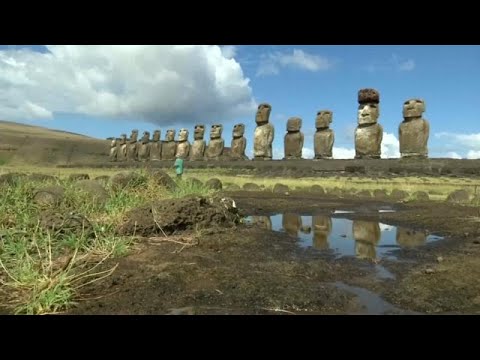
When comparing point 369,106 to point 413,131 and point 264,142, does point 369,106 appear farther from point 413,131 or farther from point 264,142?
point 264,142

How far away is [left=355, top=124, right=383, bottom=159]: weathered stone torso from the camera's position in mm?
22406

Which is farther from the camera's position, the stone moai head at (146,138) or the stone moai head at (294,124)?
the stone moai head at (146,138)

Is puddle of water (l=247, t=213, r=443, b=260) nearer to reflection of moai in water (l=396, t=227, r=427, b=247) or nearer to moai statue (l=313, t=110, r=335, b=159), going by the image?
reflection of moai in water (l=396, t=227, r=427, b=247)

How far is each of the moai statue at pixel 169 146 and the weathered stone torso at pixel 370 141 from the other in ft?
67.9

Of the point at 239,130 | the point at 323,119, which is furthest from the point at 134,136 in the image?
the point at 323,119

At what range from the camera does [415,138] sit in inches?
822

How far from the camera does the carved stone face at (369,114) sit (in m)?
22.6

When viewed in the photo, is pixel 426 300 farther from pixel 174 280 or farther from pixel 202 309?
pixel 174 280

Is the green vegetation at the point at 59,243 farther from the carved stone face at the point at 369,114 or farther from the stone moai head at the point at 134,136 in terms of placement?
the stone moai head at the point at 134,136

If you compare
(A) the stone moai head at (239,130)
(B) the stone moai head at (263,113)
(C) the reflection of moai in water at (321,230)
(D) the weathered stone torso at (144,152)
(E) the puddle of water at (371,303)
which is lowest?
(E) the puddle of water at (371,303)

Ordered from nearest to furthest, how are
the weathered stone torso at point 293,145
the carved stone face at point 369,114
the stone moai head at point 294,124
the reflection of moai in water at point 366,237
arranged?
the reflection of moai in water at point 366,237
the carved stone face at point 369,114
the weathered stone torso at point 293,145
the stone moai head at point 294,124

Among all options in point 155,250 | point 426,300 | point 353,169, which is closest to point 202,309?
point 426,300

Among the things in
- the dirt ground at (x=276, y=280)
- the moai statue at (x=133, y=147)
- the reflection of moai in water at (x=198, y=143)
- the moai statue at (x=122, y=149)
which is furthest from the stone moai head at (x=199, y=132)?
the dirt ground at (x=276, y=280)

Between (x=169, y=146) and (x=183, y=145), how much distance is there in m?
2.18
